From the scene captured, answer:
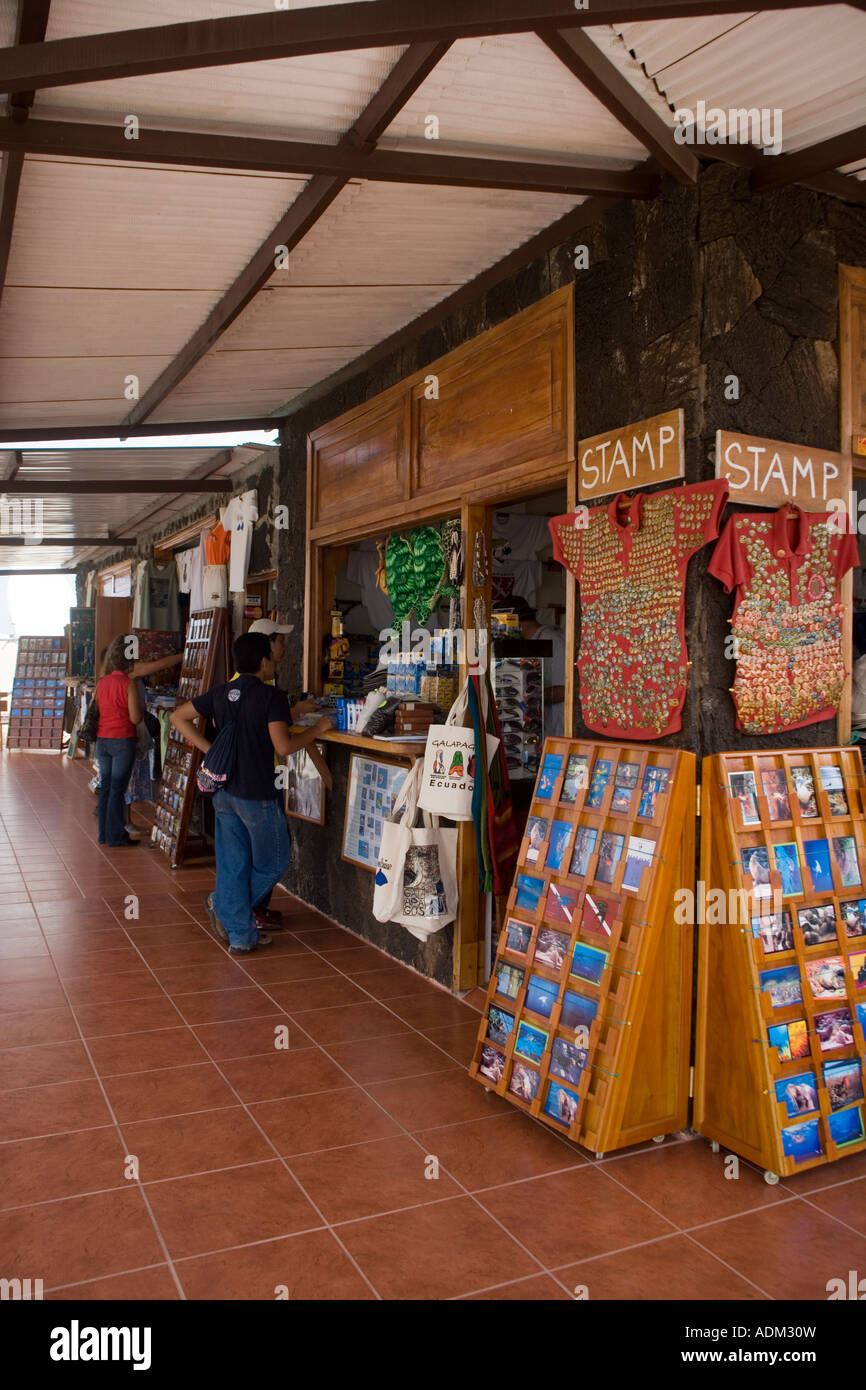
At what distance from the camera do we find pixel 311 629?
656cm

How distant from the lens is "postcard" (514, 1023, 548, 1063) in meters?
3.43

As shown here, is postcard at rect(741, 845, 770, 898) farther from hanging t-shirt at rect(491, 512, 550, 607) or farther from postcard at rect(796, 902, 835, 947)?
hanging t-shirt at rect(491, 512, 550, 607)

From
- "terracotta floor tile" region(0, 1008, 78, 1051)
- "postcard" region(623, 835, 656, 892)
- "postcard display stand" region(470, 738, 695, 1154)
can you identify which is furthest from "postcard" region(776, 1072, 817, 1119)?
"terracotta floor tile" region(0, 1008, 78, 1051)

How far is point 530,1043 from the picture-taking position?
11.4ft

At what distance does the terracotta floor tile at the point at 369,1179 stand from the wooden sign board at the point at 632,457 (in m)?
2.42

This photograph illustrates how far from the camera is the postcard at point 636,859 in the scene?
3236 mm

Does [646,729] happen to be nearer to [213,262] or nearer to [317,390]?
[213,262]

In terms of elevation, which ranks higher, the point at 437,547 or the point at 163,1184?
the point at 437,547

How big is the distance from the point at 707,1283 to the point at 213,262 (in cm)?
408

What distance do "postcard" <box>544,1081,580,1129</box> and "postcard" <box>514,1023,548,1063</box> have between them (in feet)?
0.39

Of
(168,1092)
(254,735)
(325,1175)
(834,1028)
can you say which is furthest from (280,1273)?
(254,735)

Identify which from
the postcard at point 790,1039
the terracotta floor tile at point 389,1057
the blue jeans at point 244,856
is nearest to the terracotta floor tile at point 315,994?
the terracotta floor tile at point 389,1057

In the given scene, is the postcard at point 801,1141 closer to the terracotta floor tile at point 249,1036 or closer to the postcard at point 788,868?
the postcard at point 788,868
